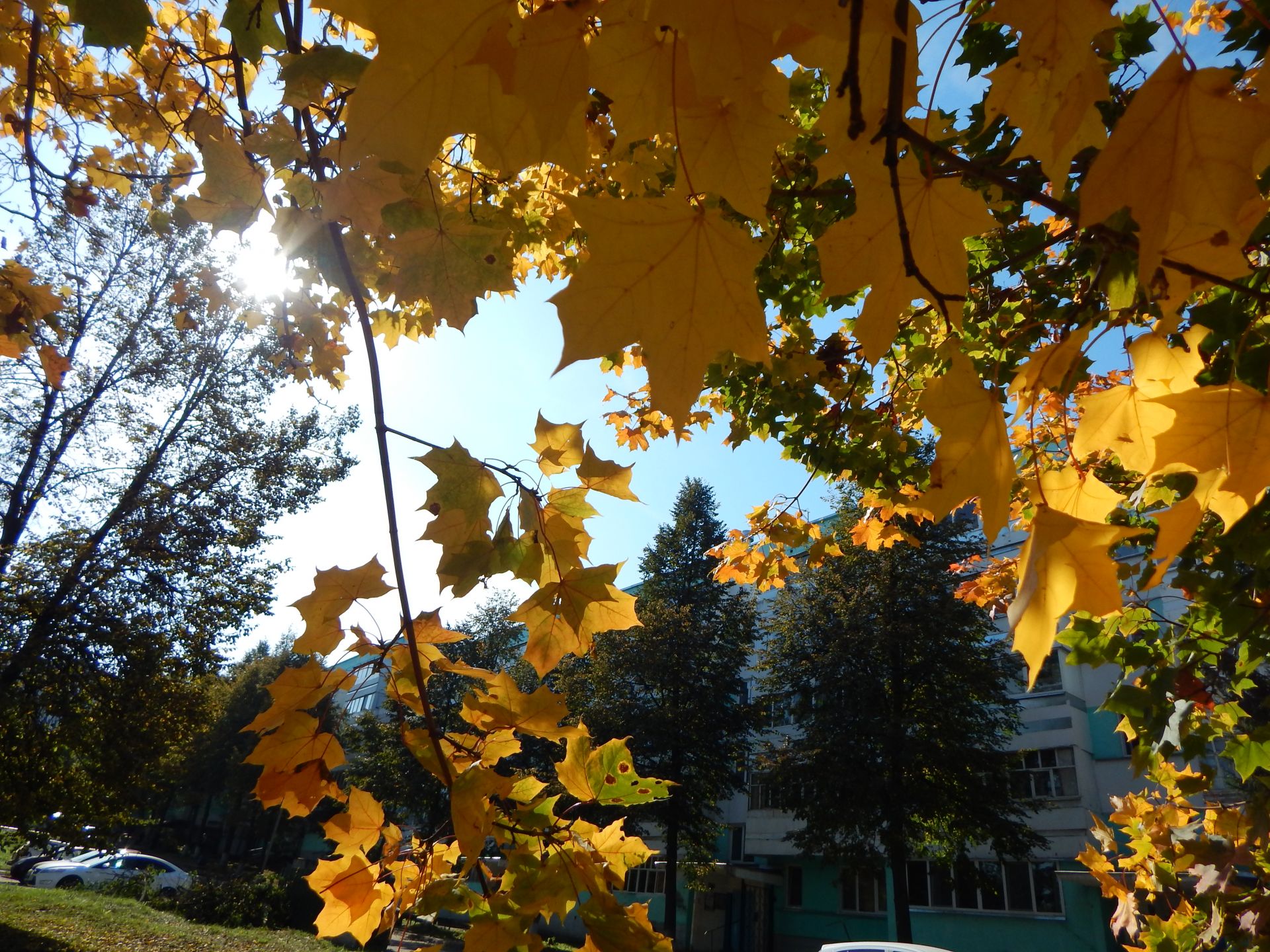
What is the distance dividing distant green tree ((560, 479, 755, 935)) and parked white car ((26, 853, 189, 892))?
1149 centimetres

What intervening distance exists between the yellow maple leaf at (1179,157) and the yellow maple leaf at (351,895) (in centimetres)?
167

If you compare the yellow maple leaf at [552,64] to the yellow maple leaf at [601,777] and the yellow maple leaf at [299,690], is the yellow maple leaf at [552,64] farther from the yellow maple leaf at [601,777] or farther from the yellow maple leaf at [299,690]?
the yellow maple leaf at [601,777]

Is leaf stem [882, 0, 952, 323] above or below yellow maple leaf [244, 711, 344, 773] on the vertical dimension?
above

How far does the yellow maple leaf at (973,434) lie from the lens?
83 centimetres

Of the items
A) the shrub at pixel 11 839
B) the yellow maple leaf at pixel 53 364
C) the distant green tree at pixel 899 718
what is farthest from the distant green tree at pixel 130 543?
the distant green tree at pixel 899 718

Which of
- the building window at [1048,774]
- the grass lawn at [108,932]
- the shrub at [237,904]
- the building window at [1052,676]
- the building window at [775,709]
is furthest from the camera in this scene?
the building window at [775,709]

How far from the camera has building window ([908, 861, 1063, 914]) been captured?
15.4 metres

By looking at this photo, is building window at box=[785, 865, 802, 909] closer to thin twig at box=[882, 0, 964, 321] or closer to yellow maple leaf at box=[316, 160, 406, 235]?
yellow maple leaf at box=[316, 160, 406, 235]

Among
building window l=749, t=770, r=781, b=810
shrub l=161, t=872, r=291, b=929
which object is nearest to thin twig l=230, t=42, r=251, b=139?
shrub l=161, t=872, r=291, b=929

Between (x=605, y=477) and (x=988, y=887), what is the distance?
1833cm

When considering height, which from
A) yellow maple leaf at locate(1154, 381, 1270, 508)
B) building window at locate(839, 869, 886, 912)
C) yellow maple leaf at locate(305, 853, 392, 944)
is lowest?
building window at locate(839, 869, 886, 912)

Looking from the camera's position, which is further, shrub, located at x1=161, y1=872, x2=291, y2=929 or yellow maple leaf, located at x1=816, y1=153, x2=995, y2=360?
shrub, located at x1=161, y1=872, x2=291, y2=929

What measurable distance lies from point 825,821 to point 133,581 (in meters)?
14.5

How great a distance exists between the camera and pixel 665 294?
0.78 meters
